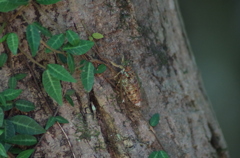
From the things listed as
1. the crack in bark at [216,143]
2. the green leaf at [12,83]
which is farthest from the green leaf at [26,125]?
the crack in bark at [216,143]

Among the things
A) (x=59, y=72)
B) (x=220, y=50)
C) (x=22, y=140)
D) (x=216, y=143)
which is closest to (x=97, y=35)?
(x=59, y=72)

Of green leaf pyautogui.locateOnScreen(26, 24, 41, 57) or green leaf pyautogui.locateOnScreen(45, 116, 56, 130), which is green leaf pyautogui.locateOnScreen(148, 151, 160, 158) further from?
green leaf pyautogui.locateOnScreen(26, 24, 41, 57)

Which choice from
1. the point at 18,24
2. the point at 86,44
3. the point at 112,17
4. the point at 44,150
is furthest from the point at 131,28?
the point at 44,150

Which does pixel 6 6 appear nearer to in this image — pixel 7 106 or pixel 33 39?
pixel 33 39

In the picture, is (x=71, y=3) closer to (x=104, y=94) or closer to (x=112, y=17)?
(x=112, y=17)

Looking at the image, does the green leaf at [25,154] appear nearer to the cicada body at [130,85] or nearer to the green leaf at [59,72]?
the green leaf at [59,72]

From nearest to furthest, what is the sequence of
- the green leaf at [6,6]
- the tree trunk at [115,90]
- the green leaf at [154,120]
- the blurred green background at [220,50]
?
1. the green leaf at [6,6]
2. the tree trunk at [115,90]
3. the green leaf at [154,120]
4. the blurred green background at [220,50]
